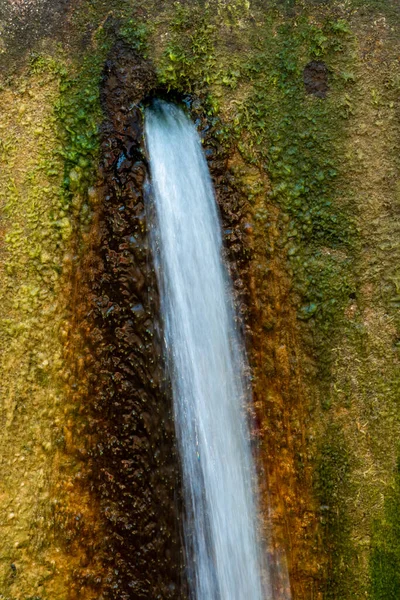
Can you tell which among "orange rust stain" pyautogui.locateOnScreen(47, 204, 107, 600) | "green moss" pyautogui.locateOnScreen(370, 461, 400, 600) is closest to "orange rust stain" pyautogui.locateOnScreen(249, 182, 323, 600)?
"green moss" pyautogui.locateOnScreen(370, 461, 400, 600)

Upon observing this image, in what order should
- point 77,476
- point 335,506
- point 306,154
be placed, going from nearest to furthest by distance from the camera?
1. point 77,476
2. point 335,506
3. point 306,154

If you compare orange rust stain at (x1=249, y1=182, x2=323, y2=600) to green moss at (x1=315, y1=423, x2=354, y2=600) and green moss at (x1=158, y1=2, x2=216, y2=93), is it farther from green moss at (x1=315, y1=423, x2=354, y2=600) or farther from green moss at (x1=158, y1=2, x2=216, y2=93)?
green moss at (x1=158, y1=2, x2=216, y2=93)

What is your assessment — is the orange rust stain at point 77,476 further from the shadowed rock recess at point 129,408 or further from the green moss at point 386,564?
the green moss at point 386,564

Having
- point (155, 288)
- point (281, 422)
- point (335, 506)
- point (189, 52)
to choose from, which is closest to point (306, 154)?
point (189, 52)

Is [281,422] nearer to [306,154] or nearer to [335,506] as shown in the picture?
[335,506]

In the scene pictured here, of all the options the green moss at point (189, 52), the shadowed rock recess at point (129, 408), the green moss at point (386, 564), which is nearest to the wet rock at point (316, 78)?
the green moss at point (189, 52)

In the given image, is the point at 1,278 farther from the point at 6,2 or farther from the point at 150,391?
the point at 6,2
